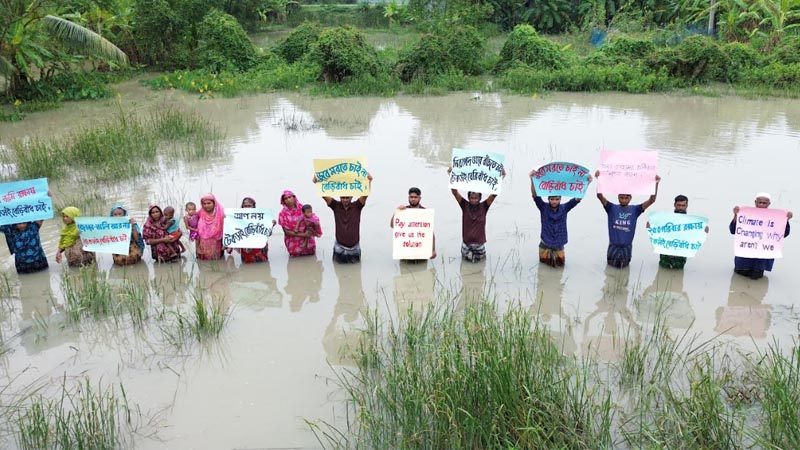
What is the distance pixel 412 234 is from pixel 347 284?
0.88m

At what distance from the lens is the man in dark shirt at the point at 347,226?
22.3ft

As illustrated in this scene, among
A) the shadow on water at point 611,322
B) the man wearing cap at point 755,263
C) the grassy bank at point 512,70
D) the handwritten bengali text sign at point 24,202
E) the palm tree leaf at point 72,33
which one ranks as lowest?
the shadow on water at point 611,322

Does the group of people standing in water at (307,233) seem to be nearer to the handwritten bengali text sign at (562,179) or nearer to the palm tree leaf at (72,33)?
the handwritten bengali text sign at (562,179)

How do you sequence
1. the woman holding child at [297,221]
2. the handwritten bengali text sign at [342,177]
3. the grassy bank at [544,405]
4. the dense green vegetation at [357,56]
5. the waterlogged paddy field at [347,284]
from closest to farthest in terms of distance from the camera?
the grassy bank at [544,405]
the waterlogged paddy field at [347,284]
the handwritten bengali text sign at [342,177]
the woman holding child at [297,221]
the dense green vegetation at [357,56]

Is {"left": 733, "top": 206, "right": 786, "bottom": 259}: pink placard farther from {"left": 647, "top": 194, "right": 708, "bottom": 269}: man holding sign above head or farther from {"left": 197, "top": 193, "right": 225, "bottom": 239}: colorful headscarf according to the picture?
{"left": 197, "top": 193, "right": 225, "bottom": 239}: colorful headscarf

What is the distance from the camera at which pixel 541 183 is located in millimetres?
6617

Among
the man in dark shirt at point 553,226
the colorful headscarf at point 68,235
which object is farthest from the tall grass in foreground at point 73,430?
the man in dark shirt at point 553,226

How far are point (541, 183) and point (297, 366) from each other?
3195 mm

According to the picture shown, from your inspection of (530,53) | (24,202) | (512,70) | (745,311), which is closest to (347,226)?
(24,202)

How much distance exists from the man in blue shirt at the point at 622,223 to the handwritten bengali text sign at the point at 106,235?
4.92 meters

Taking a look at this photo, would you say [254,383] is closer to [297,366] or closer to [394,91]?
[297,366]

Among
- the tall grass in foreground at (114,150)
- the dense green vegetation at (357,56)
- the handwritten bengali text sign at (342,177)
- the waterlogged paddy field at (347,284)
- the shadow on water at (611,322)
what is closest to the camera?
the waterlogged paddy field at (347,284)

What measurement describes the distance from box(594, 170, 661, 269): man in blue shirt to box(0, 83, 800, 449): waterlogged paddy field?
200 millimetres

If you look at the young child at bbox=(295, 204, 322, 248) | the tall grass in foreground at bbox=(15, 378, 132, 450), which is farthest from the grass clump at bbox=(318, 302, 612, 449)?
the young child at bbox=(295, 204, 322, 248)
